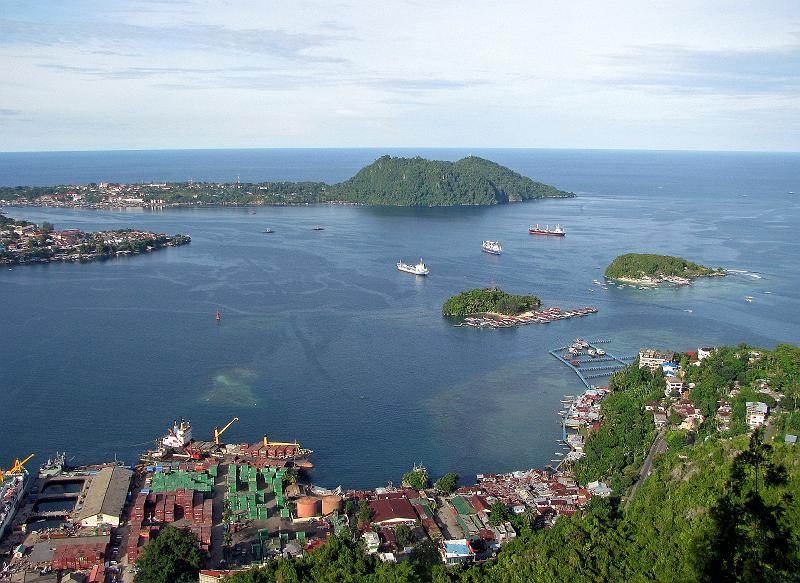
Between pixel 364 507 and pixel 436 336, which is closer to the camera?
pixel 364 507

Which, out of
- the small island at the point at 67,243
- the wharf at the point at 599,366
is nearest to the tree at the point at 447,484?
the wharf at the point at 599,366

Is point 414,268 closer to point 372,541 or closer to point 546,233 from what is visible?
point 546,233

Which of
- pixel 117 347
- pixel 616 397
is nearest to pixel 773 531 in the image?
pixel 616 397

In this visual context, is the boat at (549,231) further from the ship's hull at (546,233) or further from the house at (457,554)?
the house at (457,554)

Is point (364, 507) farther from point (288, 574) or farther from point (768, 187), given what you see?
point (768, 187)

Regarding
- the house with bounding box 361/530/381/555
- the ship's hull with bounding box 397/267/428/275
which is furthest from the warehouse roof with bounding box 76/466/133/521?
the ship's hull with bounding box 397/267/428/275

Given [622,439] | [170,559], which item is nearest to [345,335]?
[622,439]
